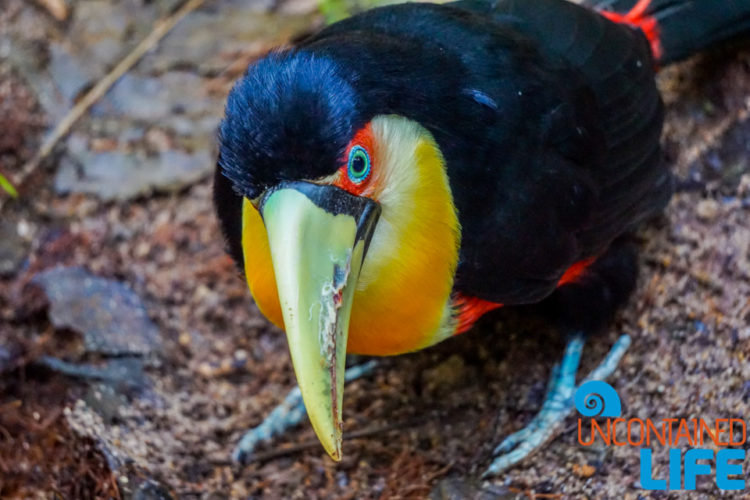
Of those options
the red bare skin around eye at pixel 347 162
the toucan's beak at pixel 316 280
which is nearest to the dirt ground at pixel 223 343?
the toucan's beak at pixel 316 280

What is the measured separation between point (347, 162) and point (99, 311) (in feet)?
5.04

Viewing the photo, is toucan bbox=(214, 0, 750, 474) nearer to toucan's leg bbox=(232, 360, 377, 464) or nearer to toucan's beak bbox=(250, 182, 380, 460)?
toucan's beak bbox=(250, 182, 380, 460)

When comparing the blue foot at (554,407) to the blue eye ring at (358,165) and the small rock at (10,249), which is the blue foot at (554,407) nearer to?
the blue eye ring at (358,165)

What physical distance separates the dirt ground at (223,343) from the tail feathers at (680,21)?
0.21 m

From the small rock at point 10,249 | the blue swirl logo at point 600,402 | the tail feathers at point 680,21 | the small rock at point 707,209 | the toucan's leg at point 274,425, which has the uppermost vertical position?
the tail feathers at point 680,21

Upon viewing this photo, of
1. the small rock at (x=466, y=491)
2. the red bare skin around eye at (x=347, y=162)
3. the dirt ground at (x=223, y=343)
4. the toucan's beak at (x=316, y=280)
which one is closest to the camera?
the toucan's beak at (x=316, y=280)

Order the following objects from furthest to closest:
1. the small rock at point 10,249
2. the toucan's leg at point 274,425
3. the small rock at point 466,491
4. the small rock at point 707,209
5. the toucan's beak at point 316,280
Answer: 1. the small rock at point 10,249
2. the small rock at point 707,209
3. the toucan's leg at point 274,425
4. the small rock at point 466,491
5. the toucan's beak at point 316,280

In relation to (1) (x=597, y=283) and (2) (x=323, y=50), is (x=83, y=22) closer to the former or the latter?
(2) (x=323, y=50)

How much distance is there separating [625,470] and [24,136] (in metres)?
2.74

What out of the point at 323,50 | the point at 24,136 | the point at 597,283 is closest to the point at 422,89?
the point at 323,50

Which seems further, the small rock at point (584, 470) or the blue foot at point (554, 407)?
the blue foot at point (554, 407)

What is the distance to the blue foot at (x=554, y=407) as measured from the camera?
2391 mm

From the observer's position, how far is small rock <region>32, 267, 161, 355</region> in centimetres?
288

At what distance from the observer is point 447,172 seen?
2.10 m
